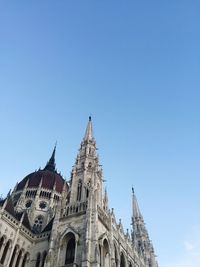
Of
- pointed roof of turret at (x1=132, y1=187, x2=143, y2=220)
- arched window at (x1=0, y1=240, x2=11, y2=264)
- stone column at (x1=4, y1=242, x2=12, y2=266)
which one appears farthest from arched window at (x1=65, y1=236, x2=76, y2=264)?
pointed roof of turret at (x1=132, y1=187, x2=143, y2=220)

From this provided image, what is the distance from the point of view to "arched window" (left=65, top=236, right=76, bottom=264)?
80.5 ft

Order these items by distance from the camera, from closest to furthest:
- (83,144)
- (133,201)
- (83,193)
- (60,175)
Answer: (83,193), (83,144), (60,175), (133,201)

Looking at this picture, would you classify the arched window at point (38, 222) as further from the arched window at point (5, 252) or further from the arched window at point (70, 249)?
the arched window at point (70, 249)

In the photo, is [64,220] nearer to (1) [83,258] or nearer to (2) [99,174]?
(1) [83,258]

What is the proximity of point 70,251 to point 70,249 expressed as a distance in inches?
9.4

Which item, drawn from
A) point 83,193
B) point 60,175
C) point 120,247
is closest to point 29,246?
point 83,193

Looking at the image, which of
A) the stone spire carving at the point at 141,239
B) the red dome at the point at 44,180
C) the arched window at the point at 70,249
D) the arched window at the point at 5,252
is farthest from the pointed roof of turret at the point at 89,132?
the stone spire carving at the point at 141,239

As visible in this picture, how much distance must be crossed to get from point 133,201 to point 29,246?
35.7m

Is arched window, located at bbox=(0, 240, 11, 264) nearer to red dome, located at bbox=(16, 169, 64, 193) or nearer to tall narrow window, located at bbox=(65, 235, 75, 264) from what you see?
tall narrow window, located at bbox=(65, 235, 75, 264)

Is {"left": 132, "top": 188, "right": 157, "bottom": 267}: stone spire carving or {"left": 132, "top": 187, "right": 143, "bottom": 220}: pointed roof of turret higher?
{"left": 132, "top": 187, "right": 143, "bottom": 220}: pointed roof of turret

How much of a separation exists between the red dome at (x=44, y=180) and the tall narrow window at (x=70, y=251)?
18.3m

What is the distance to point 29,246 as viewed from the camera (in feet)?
92.0

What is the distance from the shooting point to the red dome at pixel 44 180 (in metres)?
43.7

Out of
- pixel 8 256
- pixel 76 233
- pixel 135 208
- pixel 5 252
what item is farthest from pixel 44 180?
pixel 135 208
